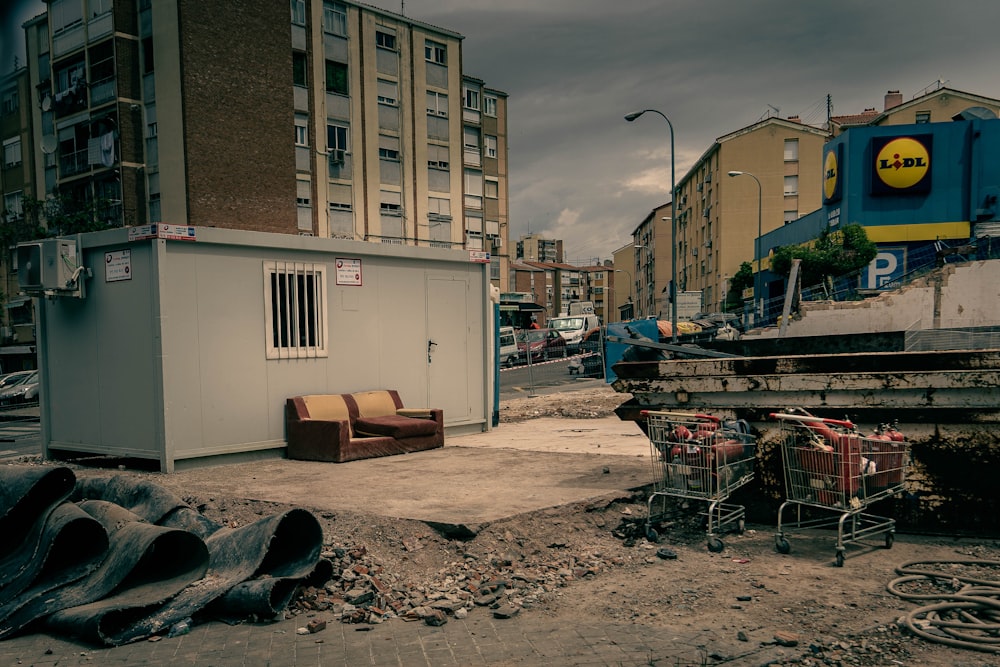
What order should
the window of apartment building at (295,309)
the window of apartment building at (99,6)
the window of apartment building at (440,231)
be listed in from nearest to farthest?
1. the window of apartment building at (295,309)
2. the window of apartment building at (99,6)
3. the window of apartment building at (440,231)

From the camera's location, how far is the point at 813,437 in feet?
18.5

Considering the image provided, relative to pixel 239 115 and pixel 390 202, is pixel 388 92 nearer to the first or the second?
pixel 390 202

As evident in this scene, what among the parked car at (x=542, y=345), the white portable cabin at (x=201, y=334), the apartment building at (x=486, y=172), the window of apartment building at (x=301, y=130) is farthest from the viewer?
the apartment building at (x=486, y=172)

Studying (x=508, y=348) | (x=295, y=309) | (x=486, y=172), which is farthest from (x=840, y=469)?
(x=486, y=172)

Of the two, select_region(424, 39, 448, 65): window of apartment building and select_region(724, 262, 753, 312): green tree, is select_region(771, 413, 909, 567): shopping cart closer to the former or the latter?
select_region(724, 262, 753, 312): green tree

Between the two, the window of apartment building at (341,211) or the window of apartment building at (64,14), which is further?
the window of apartment building at (341,211)

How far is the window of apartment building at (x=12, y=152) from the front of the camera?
45.9m

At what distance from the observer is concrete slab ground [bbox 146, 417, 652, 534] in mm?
Result: 6281

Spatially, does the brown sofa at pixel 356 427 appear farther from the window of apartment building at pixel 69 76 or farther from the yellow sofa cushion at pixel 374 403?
the window of apartment building at pixel 69 76

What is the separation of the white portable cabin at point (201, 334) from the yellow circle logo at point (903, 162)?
29821mm

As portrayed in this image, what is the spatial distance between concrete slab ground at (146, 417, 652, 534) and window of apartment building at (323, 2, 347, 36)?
35.7 metres

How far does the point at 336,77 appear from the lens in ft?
133

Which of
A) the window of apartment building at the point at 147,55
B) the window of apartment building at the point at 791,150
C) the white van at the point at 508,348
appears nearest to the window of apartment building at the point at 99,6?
the window of apartment building at the point at 147,55

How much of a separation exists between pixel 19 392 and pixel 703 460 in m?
28.1
